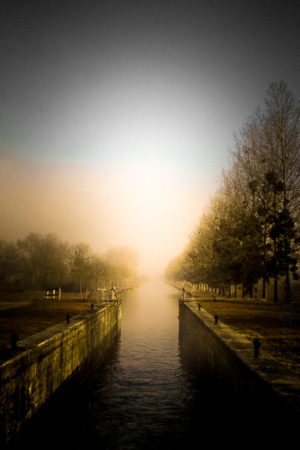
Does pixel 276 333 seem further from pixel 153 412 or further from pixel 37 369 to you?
pixel 37 369

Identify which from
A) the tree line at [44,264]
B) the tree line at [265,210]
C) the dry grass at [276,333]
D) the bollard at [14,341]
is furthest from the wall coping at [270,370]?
the tree line at [44,264]

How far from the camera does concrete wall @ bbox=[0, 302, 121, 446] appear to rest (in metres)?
6.34

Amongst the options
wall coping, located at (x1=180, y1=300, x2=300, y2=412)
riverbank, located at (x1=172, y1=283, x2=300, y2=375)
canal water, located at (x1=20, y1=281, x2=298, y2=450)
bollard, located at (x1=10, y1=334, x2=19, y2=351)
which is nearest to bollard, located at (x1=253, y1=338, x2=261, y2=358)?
wall coping, located at (x1=180, y1=300, x2=300, y2=412)

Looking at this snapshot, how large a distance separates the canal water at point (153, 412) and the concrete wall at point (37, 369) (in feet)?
1.97

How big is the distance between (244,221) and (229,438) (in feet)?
78.8

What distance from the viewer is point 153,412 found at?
9.80 meters

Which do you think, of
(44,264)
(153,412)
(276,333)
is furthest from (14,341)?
(44,264)

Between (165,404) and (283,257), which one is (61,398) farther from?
(283,257)

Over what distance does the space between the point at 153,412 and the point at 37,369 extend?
3.88m

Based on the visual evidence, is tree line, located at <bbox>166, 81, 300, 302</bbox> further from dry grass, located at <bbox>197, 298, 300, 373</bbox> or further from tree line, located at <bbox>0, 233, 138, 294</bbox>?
tree line, located at <bbox>0, 233, 138, 294</bbox>

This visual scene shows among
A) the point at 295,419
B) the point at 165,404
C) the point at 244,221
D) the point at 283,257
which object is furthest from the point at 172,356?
the point at 244,221

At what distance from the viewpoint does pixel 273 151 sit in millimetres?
27344

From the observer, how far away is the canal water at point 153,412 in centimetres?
708

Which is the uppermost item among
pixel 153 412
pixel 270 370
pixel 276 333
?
pixel 270 370
